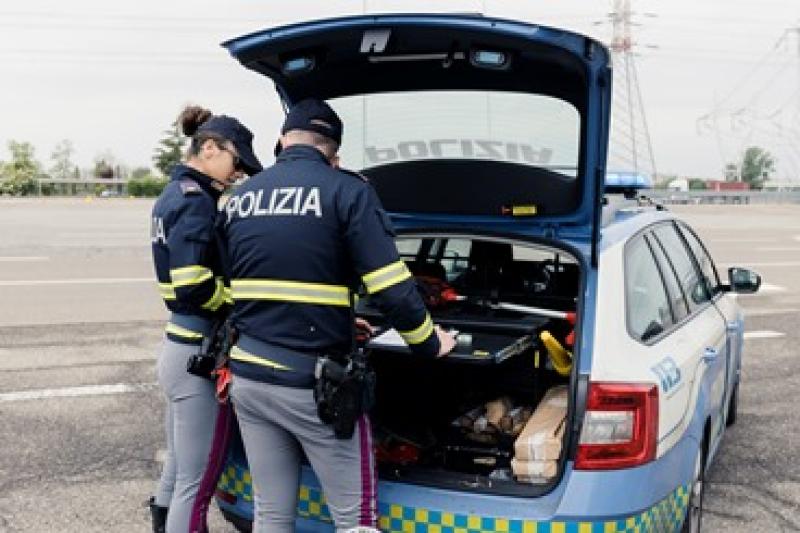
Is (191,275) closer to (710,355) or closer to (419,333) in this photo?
(419,333)

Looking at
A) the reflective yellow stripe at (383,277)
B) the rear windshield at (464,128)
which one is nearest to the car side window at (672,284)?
the rear windshield at (464,128)

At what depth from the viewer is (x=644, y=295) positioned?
329 cm

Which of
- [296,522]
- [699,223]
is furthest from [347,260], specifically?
[699,223]

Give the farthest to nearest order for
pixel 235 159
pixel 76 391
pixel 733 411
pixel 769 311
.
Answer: pixel 769 311 < pixel 76 391 < pixel 733 411 < pixel 235 159

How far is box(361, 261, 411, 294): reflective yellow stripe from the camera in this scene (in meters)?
2.54

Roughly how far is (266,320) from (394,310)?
0.40 meters

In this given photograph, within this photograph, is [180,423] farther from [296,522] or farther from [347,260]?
[347,260]

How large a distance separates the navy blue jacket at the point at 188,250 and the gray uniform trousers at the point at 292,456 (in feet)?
1.70

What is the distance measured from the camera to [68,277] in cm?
1210

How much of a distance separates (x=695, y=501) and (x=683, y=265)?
1.23 m

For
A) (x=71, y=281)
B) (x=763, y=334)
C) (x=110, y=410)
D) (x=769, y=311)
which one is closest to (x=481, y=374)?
(x=110, y=410)

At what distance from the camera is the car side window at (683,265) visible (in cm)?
395

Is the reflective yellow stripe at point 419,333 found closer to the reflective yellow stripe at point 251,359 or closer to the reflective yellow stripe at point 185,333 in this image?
the reflective yellow stripe at point 251,359

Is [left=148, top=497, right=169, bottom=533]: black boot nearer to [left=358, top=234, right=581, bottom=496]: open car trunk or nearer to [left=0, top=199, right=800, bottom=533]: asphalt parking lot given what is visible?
[left=0, top=199, right=800, bottom=533]: asphalt parking lot
